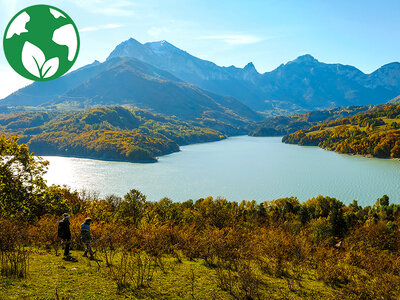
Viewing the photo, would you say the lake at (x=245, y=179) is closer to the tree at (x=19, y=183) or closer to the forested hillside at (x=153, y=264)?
the tree at (x=19, y=183)

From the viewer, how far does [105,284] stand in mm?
13617

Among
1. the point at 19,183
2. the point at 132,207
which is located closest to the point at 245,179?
the point at 132,207

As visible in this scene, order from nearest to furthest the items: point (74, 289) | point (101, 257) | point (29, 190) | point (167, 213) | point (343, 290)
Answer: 1. point (74, 289)
2. point (343, 290)
3. point (101, 257)
4. point (29, 190)
5. point (167, 213)

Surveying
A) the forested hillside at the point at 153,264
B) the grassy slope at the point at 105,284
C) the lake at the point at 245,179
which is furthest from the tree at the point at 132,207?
the lake at the point at 245,179

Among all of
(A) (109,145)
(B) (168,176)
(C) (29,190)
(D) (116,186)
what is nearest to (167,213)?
(C) (29,190)

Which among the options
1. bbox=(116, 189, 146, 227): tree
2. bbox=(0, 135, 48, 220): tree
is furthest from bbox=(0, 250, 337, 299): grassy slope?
bbox=(116, 189, 146, 227): tree

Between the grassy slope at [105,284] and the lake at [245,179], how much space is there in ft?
237

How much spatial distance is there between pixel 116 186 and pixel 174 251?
8992 centimetres

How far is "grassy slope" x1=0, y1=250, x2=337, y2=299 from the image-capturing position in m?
12.4

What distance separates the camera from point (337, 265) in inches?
723

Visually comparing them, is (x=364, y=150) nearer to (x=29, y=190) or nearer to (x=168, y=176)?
(x=168, y=176)

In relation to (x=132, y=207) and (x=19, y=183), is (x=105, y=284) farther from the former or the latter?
(x=132, y=207)

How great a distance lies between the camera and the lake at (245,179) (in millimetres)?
93500

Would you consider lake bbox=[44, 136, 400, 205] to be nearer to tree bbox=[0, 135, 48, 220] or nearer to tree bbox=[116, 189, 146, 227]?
tree bbox=[116, 189, 146, 227]
